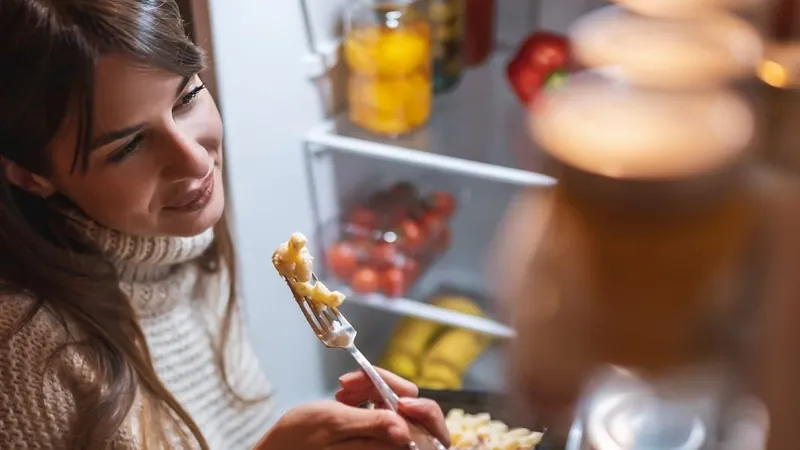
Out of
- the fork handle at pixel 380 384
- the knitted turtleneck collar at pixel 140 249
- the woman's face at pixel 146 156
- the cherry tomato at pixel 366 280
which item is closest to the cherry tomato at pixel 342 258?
the cherry tomato at pixel 366 280

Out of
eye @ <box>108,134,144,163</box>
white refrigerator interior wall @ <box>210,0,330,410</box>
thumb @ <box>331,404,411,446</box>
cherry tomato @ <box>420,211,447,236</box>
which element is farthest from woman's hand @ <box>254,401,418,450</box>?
cherry tomato @ <box>420,211,447,236</box>

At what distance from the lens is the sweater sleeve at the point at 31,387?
719 mm

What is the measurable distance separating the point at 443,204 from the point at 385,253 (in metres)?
0.18

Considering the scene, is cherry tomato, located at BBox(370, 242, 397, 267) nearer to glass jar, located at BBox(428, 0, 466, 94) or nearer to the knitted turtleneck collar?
glass jar, located at BBox(428, 0, 466, 94)

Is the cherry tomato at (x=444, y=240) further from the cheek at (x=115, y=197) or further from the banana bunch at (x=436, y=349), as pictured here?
the cheek at (x=115, y=197)

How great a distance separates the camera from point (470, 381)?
143 centimetres

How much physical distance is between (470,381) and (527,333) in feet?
4.21

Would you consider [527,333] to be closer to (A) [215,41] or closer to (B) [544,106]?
(B) [544,106]

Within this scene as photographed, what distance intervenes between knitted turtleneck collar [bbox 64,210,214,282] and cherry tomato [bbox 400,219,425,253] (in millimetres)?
571

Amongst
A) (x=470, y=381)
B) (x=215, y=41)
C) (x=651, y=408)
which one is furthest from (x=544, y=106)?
(x=470, y=381)

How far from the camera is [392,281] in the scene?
4.71 ft

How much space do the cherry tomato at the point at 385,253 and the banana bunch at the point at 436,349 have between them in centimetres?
17

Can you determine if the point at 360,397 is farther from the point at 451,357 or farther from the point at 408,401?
the point at 451,357

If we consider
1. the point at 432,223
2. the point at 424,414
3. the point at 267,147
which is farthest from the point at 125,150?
the point at 432,223
